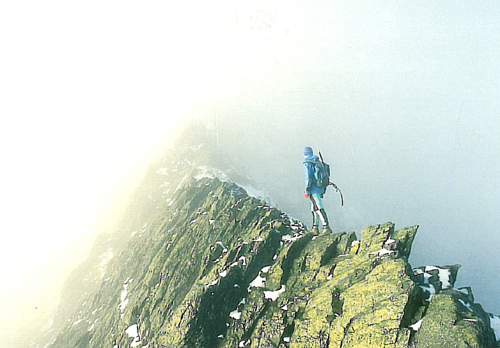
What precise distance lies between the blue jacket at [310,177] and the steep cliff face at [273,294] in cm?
283

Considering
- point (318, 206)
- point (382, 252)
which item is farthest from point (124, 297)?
point (382, 252)

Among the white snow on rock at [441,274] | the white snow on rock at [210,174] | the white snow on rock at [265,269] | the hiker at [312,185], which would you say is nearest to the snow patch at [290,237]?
the hiker at [312,185]

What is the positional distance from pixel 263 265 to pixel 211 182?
17050 mm

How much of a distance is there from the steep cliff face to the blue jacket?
111 inches

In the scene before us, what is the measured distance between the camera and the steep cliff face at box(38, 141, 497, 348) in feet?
30.7

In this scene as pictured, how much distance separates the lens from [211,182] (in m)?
31.1

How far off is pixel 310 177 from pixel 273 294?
6418mm

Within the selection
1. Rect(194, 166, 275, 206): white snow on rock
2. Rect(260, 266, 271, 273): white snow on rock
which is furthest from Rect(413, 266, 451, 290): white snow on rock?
Rect(194, 166, 275, 206): white snow on rock

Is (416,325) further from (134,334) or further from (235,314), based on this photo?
(134,334)

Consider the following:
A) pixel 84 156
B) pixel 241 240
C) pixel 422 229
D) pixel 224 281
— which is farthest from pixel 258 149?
pixel 84 156

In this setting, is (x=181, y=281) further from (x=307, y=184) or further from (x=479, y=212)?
(x=479, y=212)

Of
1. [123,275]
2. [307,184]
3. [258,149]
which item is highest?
[258,149]

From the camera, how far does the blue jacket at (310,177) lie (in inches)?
559

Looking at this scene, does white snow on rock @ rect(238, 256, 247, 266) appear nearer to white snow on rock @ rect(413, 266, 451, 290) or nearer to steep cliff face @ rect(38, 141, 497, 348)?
steep cliff face @ rect(38, 141, 497, 348)
